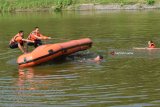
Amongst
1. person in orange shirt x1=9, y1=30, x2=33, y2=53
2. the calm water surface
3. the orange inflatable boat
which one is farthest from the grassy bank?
the orange inflatable boat

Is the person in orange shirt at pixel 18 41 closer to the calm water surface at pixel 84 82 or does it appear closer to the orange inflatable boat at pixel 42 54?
the calm water surface at pixel 84 82

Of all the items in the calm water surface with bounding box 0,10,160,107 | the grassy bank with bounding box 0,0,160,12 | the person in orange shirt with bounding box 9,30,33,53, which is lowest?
the grassy bank with bounding box 0,0,160,12

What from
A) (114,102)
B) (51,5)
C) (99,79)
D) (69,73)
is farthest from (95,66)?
(51,5)

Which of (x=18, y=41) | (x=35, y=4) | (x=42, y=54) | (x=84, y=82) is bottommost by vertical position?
(x=35, y=4)

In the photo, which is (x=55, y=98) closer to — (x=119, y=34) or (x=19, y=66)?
(x=19, y=66)

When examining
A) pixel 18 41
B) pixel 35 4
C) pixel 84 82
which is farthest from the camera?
pixel 35 4

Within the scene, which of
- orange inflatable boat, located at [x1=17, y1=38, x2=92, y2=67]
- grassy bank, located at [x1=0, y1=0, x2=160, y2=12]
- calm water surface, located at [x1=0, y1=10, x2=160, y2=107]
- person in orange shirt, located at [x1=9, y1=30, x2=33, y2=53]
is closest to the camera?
calm water surface, located at [x1=0, y1=10, x2=160, y2=107]

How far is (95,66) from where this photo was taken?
19.5 m

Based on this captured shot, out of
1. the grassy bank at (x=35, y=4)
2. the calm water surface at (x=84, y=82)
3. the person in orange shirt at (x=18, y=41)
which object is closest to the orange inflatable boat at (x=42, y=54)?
the calm water surface at (x=84, y=82)

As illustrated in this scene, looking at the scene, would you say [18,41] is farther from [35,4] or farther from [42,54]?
[35,4]

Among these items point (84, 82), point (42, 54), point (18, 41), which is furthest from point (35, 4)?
point (84, 82)

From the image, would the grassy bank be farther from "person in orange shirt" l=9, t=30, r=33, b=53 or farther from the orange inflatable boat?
the orange inflatable boat

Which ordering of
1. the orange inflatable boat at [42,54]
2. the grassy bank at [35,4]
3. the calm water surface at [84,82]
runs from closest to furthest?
the calm water surface at [84,82] → the orange inflatable boat at [42,54] → the grassy bank at [35,4]

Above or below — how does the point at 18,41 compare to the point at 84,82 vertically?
above
